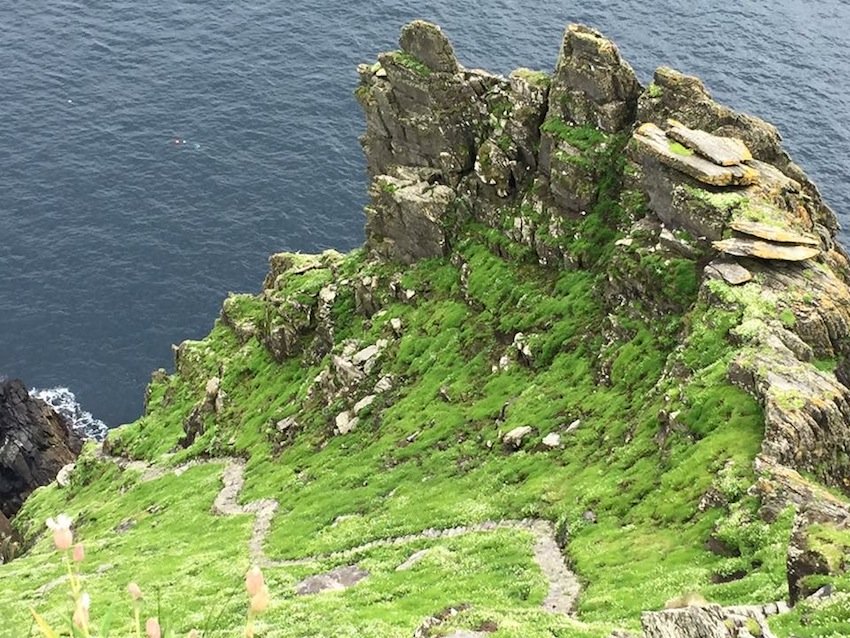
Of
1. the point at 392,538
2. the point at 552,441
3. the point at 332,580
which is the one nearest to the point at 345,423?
the point at 392,538

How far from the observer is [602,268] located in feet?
228

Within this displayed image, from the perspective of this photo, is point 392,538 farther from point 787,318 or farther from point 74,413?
point 74,413

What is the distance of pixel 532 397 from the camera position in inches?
2557

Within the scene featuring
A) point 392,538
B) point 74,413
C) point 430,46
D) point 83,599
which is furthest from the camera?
point 74,413

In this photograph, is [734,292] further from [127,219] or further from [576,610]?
[127,219]

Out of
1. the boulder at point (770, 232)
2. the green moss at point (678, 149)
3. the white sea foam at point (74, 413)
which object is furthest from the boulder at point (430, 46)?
the white sea foam at point (74, 413)

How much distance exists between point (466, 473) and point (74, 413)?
77.4 m

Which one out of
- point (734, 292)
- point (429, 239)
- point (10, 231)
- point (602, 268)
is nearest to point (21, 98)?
point (10, 231)

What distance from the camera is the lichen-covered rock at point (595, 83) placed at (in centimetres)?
7144

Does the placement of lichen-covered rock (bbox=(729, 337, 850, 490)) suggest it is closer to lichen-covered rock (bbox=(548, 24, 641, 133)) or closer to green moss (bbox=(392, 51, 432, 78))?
lichen-covered rock (bbox=(548, 24, 641, 133))

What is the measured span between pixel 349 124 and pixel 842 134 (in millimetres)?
97208

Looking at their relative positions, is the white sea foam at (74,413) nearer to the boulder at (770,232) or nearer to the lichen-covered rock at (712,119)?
the lichen-covered rock at (712,119)

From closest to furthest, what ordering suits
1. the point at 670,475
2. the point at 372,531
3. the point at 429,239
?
the point at 670,475, the point at 372,531, the point at 429,239

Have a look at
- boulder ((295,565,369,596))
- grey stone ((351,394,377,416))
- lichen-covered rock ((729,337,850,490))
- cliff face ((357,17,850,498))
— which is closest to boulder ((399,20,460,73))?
cliff face ((357,17,850,498))
